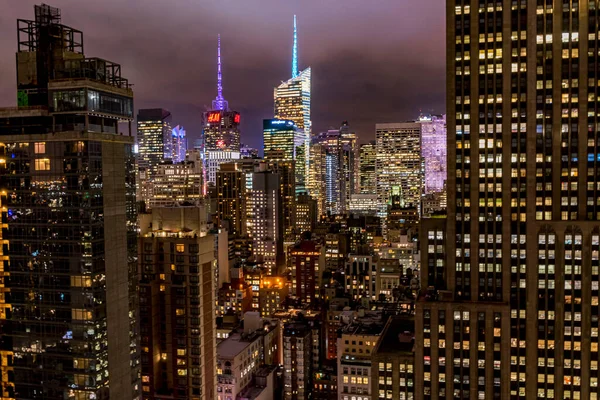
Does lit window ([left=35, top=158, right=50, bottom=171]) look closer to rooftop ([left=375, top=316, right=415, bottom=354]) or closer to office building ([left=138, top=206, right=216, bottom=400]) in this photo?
office building ([left=138, top=206, right=216, bottom=400])

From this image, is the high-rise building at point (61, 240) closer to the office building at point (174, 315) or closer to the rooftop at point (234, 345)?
the office building at point (174, 315)

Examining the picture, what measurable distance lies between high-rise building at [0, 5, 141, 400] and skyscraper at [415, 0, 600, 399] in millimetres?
63326

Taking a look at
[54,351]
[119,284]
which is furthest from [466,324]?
[54,351]

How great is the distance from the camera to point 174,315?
351 feet

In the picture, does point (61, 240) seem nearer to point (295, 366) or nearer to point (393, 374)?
point (393, 374)

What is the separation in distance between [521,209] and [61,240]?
84.9m

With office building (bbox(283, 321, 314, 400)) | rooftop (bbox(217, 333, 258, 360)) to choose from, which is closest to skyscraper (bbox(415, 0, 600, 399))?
rooftop (bbox(217, 333, 258, 360))

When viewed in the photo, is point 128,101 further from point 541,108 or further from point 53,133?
point 541,108

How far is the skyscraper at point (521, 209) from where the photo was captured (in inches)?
4427

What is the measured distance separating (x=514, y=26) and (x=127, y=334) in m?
91.3

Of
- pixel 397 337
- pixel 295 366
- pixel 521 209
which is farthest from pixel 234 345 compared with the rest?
pixel 521 209

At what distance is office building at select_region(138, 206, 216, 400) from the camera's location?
106 m

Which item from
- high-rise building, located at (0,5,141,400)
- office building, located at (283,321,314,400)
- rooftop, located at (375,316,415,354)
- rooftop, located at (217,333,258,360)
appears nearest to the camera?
high-rise building, located at (0,5,141,400)

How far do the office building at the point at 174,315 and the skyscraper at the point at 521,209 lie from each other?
140ft
